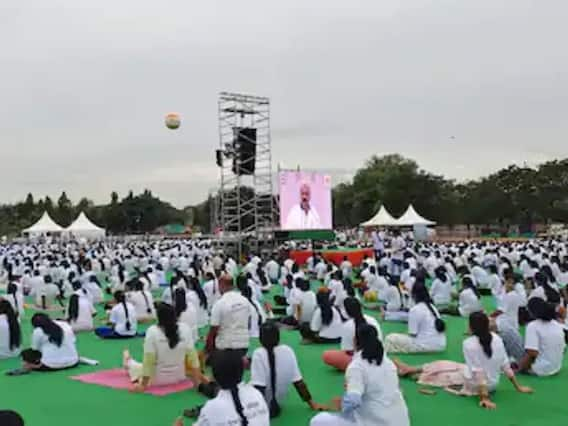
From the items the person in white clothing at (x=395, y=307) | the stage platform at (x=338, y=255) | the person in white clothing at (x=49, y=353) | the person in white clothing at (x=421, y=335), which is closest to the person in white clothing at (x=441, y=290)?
the person in white clothing at (x=395, y=307)

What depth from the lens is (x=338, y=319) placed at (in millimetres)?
8477

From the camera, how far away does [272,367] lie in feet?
16.5

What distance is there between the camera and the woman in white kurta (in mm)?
5781

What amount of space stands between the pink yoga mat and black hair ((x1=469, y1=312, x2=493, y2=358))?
2691 millimetres

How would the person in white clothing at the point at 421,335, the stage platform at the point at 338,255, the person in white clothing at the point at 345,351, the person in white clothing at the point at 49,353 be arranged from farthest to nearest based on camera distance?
1. the stage platform at the point at 338,255
2. the person in white clothing at the point at 421,335
3. the person in white clothing at the point at 49,353
4. the person in white clothing at the point at 345,351

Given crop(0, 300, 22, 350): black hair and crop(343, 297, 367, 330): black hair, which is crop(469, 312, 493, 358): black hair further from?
crop(0, 300, 22, 350): black hair

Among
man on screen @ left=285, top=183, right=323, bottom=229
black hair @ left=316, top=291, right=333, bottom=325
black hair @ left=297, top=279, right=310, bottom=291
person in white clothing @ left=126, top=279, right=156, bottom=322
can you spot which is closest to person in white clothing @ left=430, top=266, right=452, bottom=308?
black hair @ left=297, top=279, right=310, bottom=291

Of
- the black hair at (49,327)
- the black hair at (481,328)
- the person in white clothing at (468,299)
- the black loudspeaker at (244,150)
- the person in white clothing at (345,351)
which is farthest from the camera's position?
the black loudspeaker at (244,150)

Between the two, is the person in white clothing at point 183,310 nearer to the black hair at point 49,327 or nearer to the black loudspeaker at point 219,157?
the black hair at point 49,327

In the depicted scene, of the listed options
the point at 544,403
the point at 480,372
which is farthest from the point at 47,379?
the point at 544,403

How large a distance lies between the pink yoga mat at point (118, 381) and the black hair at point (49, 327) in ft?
1.47

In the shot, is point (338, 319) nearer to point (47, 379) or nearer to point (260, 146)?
point (47, 379)

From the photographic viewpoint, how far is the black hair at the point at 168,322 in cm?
572

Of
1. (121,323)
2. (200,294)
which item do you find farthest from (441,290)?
(121,323)
